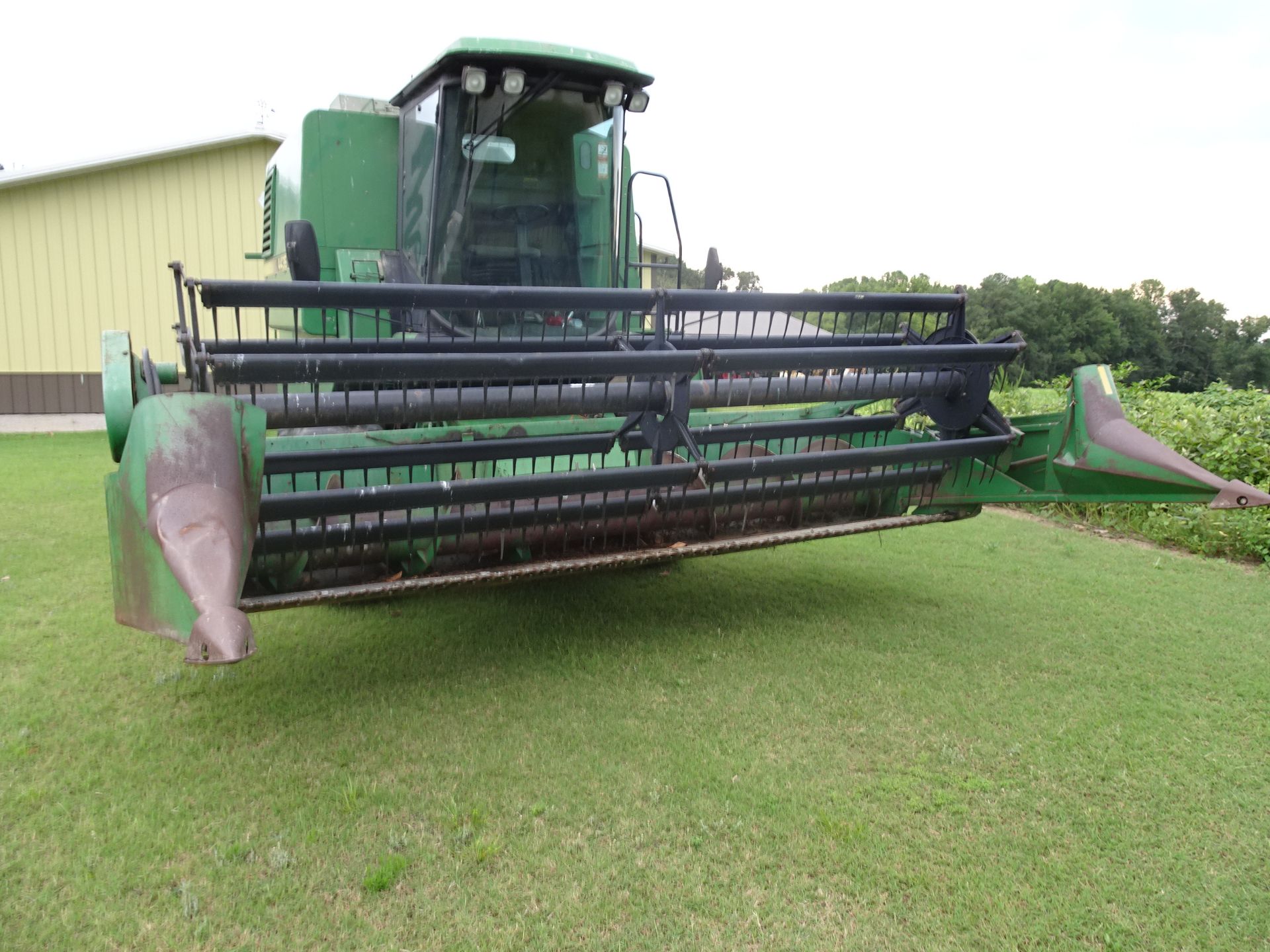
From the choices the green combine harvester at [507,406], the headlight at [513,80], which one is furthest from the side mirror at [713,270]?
the headlight at [513,80]

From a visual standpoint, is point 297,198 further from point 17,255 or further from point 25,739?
point 17,255

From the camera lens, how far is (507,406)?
2922mm

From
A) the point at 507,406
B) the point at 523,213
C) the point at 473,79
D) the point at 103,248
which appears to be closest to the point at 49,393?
the point at 103,248

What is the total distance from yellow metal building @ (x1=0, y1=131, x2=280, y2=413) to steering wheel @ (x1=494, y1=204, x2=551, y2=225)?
30.3ft

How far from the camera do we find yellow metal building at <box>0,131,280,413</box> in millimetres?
12164

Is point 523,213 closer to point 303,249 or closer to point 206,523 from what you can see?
point 303,249

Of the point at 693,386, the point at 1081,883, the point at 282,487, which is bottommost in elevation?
the point at 1081,883

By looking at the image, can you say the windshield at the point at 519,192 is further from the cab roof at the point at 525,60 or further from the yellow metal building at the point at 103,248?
the yellow metal building at the point at 103,248

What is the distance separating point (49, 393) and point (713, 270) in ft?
40.6

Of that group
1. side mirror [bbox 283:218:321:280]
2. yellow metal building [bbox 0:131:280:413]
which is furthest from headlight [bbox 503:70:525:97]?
yellow metal building [bbox 0:131:280:413]

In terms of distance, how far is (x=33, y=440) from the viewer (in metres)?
11.4

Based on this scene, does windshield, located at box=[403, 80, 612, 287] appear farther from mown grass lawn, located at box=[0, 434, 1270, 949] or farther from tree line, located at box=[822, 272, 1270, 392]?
tree line, located at box=[822, 272, 1270, 392]

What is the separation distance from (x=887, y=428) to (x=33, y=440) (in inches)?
461

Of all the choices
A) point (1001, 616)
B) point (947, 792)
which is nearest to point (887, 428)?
point (1001, 616)
